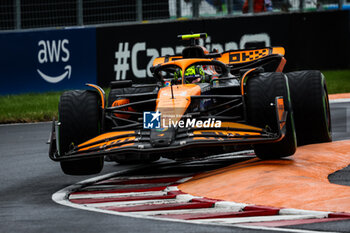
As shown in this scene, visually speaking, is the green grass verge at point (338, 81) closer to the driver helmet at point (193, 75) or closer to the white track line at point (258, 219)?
the driver helmet at point (193, 75)

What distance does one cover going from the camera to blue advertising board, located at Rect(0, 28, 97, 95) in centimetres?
1990

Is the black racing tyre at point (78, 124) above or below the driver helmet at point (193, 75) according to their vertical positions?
below

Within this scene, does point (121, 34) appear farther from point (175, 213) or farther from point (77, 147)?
point (175, 213)

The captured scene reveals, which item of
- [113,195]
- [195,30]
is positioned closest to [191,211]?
[113,195]

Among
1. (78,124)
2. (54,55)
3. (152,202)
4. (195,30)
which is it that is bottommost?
(152,202)

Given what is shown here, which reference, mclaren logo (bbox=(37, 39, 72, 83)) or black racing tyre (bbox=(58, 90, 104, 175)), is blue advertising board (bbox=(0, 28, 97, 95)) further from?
black racing tyre (bbox=(58, 90, 104, 175))

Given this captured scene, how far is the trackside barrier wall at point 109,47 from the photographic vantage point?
65.2ft

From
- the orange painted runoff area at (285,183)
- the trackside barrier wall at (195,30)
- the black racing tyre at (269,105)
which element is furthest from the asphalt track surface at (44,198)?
the trackside barrier wall at (195,30)

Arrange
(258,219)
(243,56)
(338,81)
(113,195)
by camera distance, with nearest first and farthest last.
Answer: (258,219) < (113,195) < (243,56) < (338,81)

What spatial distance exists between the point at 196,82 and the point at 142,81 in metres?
9.64

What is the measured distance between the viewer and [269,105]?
28.8 feet

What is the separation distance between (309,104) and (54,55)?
11084mm

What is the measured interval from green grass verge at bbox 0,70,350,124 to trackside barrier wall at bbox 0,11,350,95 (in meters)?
0.55

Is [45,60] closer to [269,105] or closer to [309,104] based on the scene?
[309,104]
